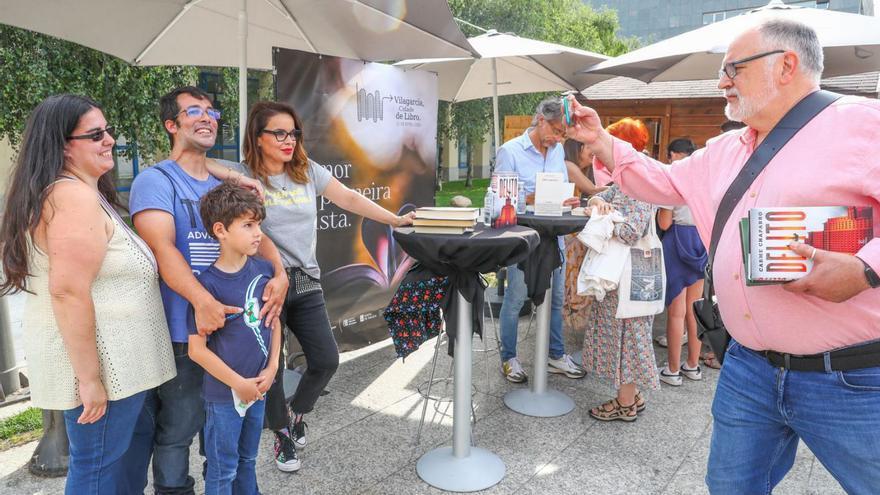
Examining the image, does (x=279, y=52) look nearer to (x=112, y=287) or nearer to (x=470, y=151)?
(x=112, y=287)

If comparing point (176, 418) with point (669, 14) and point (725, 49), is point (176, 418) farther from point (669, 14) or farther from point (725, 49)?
point (669, 14)

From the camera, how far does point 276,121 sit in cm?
255

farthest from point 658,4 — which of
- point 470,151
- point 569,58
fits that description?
point 569,58

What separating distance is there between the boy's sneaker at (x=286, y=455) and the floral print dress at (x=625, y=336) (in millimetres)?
1866

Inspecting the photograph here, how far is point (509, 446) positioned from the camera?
10.3 feet

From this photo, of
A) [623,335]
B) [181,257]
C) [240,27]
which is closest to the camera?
[181,257]

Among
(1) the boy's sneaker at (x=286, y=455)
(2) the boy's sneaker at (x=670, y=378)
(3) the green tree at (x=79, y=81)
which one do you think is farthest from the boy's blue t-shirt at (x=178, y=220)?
(3) the green tree at (x=79, y=81)

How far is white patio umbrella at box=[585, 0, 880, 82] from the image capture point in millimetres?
3660

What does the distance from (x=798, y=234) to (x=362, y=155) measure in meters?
3.05

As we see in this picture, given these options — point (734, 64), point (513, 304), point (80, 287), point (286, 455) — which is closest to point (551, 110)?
point (513, 304)

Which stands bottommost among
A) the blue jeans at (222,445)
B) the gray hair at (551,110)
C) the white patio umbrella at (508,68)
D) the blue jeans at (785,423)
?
the blue jeans at (222,445)

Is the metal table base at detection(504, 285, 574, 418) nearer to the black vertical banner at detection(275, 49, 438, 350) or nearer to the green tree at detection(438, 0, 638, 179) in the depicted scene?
the black vertical banner at detection(275, 49, 438, 350)

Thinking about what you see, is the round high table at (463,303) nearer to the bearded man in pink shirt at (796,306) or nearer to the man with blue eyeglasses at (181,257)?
the man with blue eyeglasses at (181,257)

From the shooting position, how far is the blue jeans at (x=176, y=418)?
210 cm
